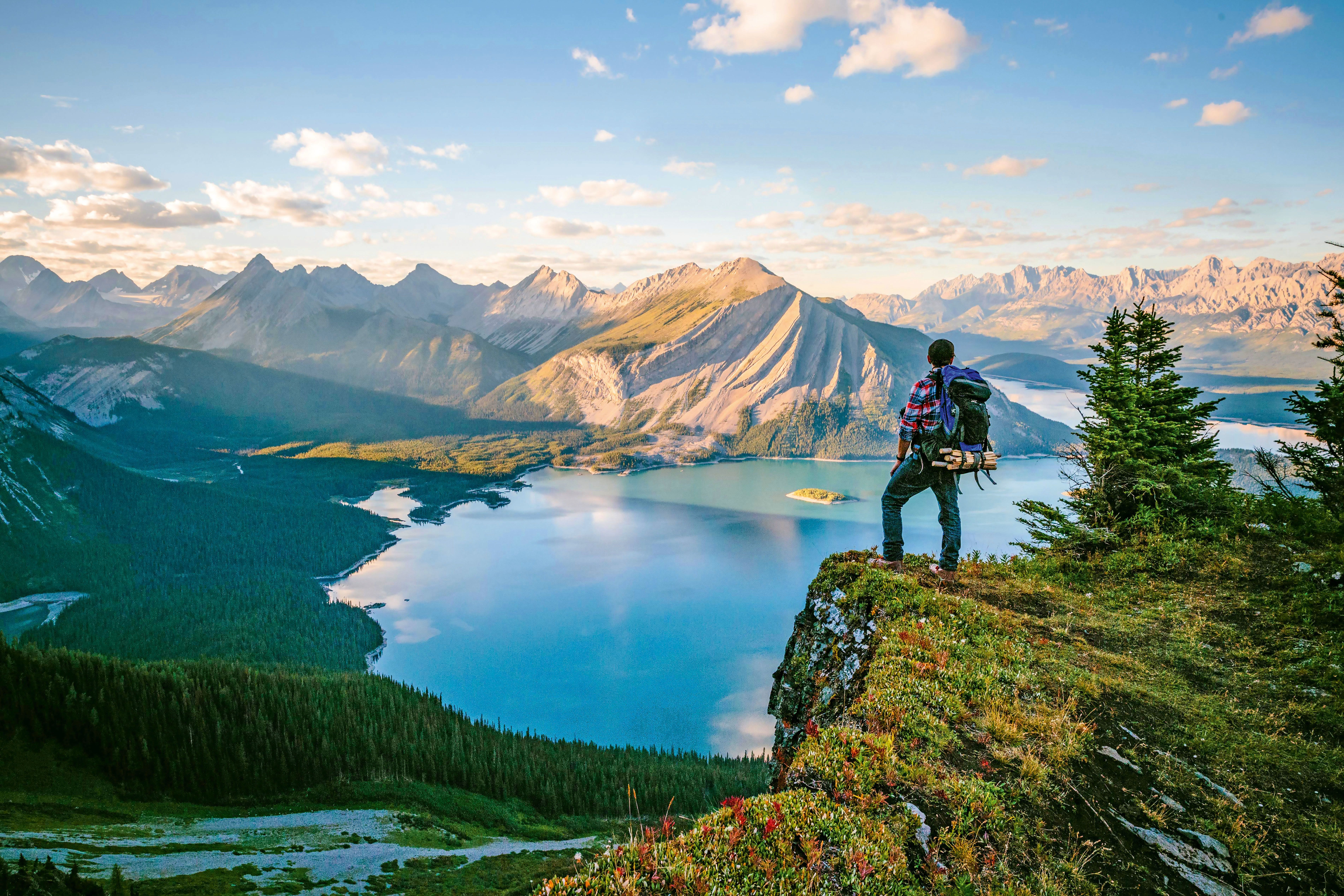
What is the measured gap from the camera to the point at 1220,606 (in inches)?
468

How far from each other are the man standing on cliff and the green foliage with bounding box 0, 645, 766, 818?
58.2ft

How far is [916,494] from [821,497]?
6366 inches

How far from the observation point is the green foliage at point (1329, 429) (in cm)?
1012

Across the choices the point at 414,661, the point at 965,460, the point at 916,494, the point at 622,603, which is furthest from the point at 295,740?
the point at 622,603

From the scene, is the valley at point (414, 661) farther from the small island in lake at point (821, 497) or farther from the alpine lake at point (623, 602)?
the small island in lake at point (821, 497)

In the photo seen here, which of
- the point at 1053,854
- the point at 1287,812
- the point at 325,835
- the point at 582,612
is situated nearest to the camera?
the point at 1053,854

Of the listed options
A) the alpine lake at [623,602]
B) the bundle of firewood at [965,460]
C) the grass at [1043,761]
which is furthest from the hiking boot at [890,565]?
the alpine lake at [623,602]

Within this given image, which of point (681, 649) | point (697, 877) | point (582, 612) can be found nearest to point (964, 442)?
point (697, 877)

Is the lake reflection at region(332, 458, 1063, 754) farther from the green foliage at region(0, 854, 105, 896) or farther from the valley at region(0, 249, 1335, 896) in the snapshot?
the green foliage at region(0, 854, 105, 896)

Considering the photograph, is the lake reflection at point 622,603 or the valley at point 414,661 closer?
the valley at point 414,661

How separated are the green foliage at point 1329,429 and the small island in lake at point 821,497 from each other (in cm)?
15987

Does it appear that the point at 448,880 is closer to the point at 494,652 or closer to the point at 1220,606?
the point at 1220,606

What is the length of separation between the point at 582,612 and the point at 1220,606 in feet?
312

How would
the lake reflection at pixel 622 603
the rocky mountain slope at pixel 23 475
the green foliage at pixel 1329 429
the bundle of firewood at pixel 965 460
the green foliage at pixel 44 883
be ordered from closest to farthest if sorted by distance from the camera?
the green foliage at pixel 44 883 < the green foliage at pixel 1329 429 < the bundle of firewood at pixel 965 460 < the lake reflection at pixel 622 603 < the rocky mountain slope at pixel 23 475
